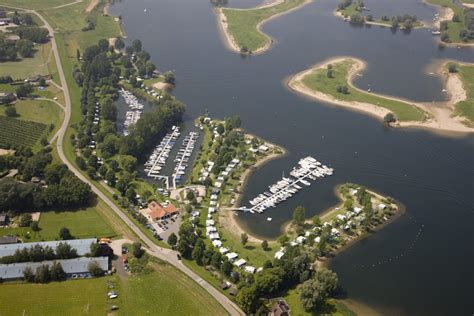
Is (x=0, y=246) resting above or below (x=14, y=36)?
below

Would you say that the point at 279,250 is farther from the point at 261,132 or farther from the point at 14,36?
the point at 14,36

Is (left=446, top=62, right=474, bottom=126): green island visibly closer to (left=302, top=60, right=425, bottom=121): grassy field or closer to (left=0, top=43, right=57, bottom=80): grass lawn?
(left=302, top=60, right=425, bottom=121): grassy field

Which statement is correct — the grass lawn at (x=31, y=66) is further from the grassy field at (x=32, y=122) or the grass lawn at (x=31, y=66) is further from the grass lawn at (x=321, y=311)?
the grass lawn at (x=321, y=311)

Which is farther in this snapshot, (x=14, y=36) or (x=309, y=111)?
(x=14, y=36)

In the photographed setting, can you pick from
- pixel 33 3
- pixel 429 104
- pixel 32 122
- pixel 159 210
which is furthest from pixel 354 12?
pixel 159 210

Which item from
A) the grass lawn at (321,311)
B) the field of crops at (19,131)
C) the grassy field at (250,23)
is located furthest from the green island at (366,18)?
the grass lawn at (321,311)

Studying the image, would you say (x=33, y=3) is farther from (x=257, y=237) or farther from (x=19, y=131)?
(x=257, y=237)

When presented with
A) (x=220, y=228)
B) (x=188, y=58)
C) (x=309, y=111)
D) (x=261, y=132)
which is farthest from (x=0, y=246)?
(x=188, y=58)
